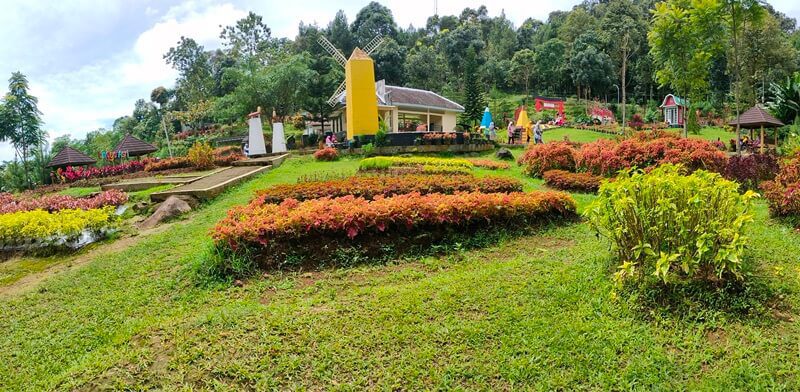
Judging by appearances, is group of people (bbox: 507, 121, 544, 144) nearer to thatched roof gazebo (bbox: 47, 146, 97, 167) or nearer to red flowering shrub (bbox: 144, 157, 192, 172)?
red flowering shrub (bbox: 144, 157, 192, 172)

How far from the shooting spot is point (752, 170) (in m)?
7.77

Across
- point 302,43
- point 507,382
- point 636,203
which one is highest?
point 302,43

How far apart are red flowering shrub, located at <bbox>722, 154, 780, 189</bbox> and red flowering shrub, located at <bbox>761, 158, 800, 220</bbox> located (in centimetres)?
94

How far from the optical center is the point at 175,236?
688 centimetres

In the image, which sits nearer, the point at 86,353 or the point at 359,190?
the point at 86,353

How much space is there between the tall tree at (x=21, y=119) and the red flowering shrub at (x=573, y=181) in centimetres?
3097

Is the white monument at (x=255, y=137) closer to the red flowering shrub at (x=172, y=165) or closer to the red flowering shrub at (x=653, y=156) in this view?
the red flowering shrub at (x=172, y=165)

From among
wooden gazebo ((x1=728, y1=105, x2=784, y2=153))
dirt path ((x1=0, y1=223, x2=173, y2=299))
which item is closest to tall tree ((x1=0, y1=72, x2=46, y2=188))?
dirt path ((x1=0, y1=223, x2=173, y2=299))

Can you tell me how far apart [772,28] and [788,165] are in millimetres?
39031

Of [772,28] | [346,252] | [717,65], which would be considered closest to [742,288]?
[346,252]

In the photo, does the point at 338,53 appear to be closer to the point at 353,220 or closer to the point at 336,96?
the point at 336,96

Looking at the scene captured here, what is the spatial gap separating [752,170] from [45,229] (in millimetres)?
11119

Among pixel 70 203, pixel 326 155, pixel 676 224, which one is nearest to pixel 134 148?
pixel 326 155

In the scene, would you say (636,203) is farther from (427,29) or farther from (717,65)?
(427,29)
